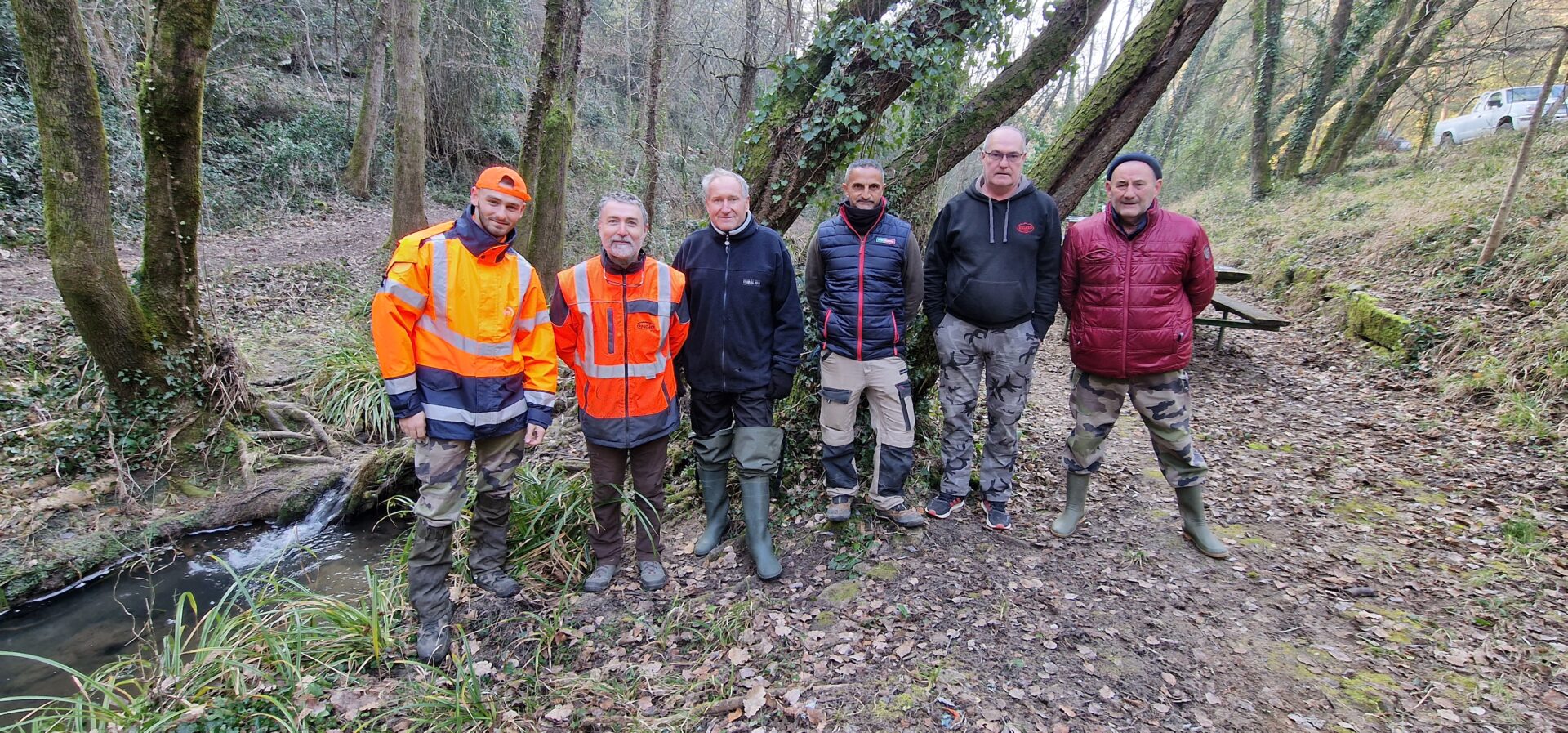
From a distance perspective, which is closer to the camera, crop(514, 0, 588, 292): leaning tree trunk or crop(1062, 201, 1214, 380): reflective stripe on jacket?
crop(1062, 201, 1214, 380): reflective stripe on jacket

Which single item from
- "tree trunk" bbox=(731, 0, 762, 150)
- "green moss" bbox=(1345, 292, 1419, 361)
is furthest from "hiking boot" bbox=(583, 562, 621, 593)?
"green moss" bbox=(1345, 292, 1419, 361)

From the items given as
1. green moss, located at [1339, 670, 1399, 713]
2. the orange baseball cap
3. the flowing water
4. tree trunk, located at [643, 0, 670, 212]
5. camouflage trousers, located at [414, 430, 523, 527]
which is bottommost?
the flowing water

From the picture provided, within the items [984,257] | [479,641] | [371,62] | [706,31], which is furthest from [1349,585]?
[371,62]

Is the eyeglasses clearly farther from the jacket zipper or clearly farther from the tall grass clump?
the tall grass clump

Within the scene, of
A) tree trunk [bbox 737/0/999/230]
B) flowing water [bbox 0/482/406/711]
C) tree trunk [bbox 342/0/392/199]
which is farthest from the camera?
tree trunk [bbox 342/0/392/199]

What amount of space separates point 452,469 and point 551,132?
18.1ft

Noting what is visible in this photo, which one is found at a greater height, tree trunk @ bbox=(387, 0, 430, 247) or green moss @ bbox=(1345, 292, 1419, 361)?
tree trunk @ bbox=(387, 0, 430, 247)

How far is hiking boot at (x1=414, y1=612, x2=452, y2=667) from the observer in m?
2.93

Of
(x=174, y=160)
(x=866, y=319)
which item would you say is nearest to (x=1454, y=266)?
(x=866, y=319)

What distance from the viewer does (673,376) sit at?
3344 mm

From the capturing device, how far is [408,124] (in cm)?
961

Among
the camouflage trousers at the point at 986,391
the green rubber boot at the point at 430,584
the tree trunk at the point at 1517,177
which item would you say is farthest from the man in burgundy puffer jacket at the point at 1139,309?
the tree trunk at the point at 1517,177

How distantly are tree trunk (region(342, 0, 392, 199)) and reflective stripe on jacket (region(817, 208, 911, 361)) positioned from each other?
41.7 ft

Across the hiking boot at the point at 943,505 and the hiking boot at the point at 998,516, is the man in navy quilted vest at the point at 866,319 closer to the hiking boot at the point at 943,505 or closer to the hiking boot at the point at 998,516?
the hiking boot at the point at 943,505
